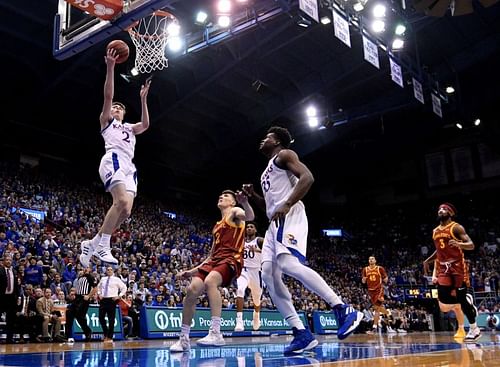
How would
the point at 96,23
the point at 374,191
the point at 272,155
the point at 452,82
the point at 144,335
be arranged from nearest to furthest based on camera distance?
1. the point at 272,155
2. the point at 96,23
3. the point at 144,335
4. the point at 452,82
5. the point at 374,191

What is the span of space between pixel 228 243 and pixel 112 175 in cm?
149

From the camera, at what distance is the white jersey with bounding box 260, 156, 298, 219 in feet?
15.7

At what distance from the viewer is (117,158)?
18.4 ft

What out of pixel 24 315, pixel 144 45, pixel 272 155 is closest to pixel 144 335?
pixel 24 315

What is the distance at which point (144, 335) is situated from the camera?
11508 mm

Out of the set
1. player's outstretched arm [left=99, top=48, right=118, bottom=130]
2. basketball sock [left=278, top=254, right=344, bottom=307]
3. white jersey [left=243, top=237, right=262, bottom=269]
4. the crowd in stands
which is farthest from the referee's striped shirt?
basketball sock [left=278, top=254, right=344, bottom=307]

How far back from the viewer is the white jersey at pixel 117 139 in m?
5.64

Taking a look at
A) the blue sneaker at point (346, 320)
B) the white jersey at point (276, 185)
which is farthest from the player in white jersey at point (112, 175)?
the blue sneaker at point (346, 320)

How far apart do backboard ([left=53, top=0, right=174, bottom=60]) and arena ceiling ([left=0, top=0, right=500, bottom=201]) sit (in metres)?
8.31

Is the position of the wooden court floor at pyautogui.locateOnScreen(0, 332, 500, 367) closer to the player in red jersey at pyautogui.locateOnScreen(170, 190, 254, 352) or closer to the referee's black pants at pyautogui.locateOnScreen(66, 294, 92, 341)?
the player in red jersey at pyautogui.locateOnScreen(170, 190, 254, 352)

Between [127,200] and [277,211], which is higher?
[127,200]

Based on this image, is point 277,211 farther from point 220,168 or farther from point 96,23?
point 220,168

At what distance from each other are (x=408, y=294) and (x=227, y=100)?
510 inches

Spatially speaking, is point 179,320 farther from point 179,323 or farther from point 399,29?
point 399,29
